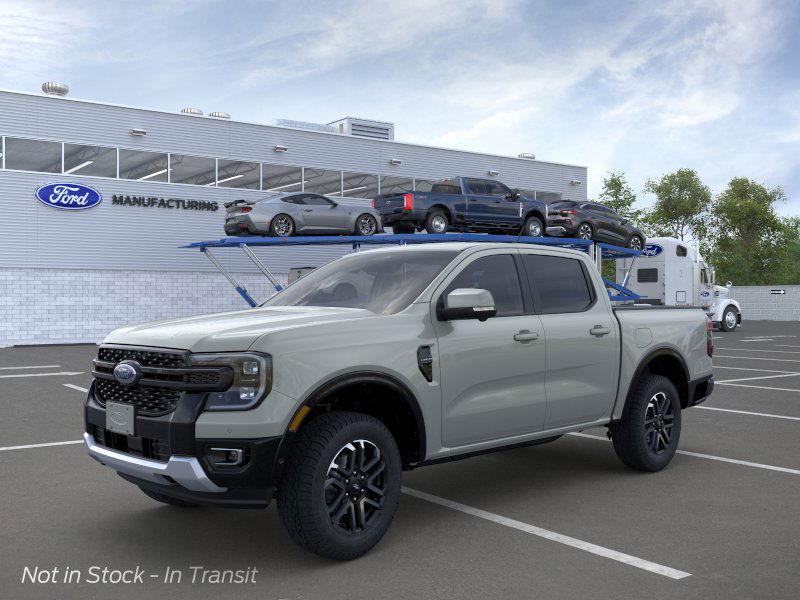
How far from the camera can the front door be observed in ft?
16.9

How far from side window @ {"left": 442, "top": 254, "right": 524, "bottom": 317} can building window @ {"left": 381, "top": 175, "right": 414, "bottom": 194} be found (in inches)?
1124

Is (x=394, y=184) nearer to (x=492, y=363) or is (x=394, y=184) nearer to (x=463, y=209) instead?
(x=463, y=209)

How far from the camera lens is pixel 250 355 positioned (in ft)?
14.0

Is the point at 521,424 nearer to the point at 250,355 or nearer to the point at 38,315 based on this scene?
the point at 250,355

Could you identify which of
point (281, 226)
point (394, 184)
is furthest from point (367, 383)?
point (394, 184)

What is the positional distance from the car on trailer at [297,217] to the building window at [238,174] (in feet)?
20.1

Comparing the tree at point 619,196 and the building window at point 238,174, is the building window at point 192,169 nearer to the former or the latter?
the building window at point 238,174

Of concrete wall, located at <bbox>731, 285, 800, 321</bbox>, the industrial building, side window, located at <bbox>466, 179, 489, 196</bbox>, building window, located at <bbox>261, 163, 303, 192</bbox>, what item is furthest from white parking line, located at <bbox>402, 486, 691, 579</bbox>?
concrete wall, located at <bbox>731, 285, 800, 321</bbox>

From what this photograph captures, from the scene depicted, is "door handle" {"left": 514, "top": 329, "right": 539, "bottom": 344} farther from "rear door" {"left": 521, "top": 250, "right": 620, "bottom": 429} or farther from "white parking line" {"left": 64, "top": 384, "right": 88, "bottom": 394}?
"white parking line" {"left": 64, "top": 384, "right": 88, "bottom": 394}

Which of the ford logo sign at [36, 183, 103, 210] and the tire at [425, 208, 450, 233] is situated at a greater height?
the ford logo sign at [36, 183, 103, 210]

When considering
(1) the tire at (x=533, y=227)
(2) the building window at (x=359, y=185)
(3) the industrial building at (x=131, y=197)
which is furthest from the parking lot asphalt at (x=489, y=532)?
(2) the building window at (x=359, y=185)

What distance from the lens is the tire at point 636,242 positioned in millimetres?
26678

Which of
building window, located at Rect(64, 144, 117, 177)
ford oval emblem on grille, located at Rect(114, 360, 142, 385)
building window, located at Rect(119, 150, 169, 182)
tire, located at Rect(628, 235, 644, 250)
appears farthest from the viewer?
building window, located at Rect(119, 150, 169, 182)

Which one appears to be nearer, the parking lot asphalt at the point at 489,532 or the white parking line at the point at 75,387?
the parking lot asphalt at the point at 489,532
